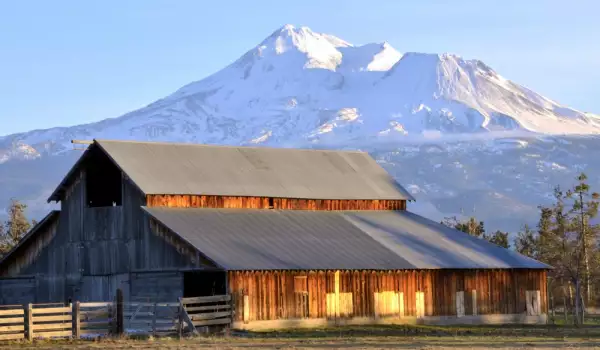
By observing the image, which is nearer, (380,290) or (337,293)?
(337,293)

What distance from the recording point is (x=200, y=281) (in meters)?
66.2

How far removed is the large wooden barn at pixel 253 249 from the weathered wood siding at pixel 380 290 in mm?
63

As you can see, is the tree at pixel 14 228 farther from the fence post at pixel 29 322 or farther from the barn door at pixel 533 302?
the fence post at pixel 29 322

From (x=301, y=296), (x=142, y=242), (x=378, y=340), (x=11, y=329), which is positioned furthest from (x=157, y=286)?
(x=378, y=340)

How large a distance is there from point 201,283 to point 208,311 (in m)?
5.38

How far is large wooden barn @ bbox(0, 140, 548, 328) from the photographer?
64750mm

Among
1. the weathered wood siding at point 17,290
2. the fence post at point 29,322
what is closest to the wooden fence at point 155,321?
the fence post at point 29,322

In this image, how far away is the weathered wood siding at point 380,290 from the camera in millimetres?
A: 63500

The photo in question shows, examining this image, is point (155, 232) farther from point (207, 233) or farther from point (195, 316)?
point (195, 316)

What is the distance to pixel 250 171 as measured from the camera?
7419 centimetres

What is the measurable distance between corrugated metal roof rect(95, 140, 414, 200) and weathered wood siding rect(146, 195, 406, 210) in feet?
0.91

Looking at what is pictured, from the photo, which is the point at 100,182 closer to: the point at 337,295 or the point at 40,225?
the point at 40,225

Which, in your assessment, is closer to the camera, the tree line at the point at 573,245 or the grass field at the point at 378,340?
the grass field at the point at 378,340

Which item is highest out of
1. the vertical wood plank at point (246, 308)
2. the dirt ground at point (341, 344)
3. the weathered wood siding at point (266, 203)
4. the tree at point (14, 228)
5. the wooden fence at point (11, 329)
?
the tree at point (14, 228)
